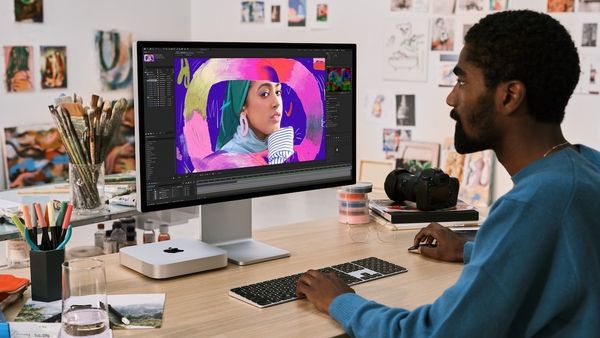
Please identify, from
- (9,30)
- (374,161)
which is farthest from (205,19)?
(374,161)

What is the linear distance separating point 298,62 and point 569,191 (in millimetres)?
1005

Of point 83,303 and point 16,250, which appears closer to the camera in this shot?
point 83,303

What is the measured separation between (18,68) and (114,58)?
A: 0.59m

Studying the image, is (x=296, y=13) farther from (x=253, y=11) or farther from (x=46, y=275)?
(x=46, y=275)

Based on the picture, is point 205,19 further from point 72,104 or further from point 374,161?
point 72,104

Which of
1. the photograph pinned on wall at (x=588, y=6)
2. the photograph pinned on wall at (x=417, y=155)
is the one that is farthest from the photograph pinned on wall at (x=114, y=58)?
the photograph pinned on wall at (x=588, y=6)

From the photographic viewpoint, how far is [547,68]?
1378mm

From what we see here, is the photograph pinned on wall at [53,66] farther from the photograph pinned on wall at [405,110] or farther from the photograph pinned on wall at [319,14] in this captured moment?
the photograph pinned on wall at [405,110]

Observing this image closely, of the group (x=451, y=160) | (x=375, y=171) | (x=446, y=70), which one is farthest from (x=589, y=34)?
(x=375, y=171)

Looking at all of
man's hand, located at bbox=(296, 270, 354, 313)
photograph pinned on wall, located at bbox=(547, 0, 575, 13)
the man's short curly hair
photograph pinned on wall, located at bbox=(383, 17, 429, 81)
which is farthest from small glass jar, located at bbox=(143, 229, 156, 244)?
photograph pinned on wall, located at bbox=(547, 0, 575, 13)

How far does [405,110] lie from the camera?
4133 mm

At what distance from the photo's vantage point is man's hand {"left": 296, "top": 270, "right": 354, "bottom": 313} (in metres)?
1.71

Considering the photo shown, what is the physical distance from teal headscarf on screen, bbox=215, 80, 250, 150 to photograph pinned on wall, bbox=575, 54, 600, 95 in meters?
1.89

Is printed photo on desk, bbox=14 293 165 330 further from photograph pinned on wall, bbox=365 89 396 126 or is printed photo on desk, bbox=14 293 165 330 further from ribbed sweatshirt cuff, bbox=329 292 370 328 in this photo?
photograph pinned on wall, bbox=365 89 396 126
